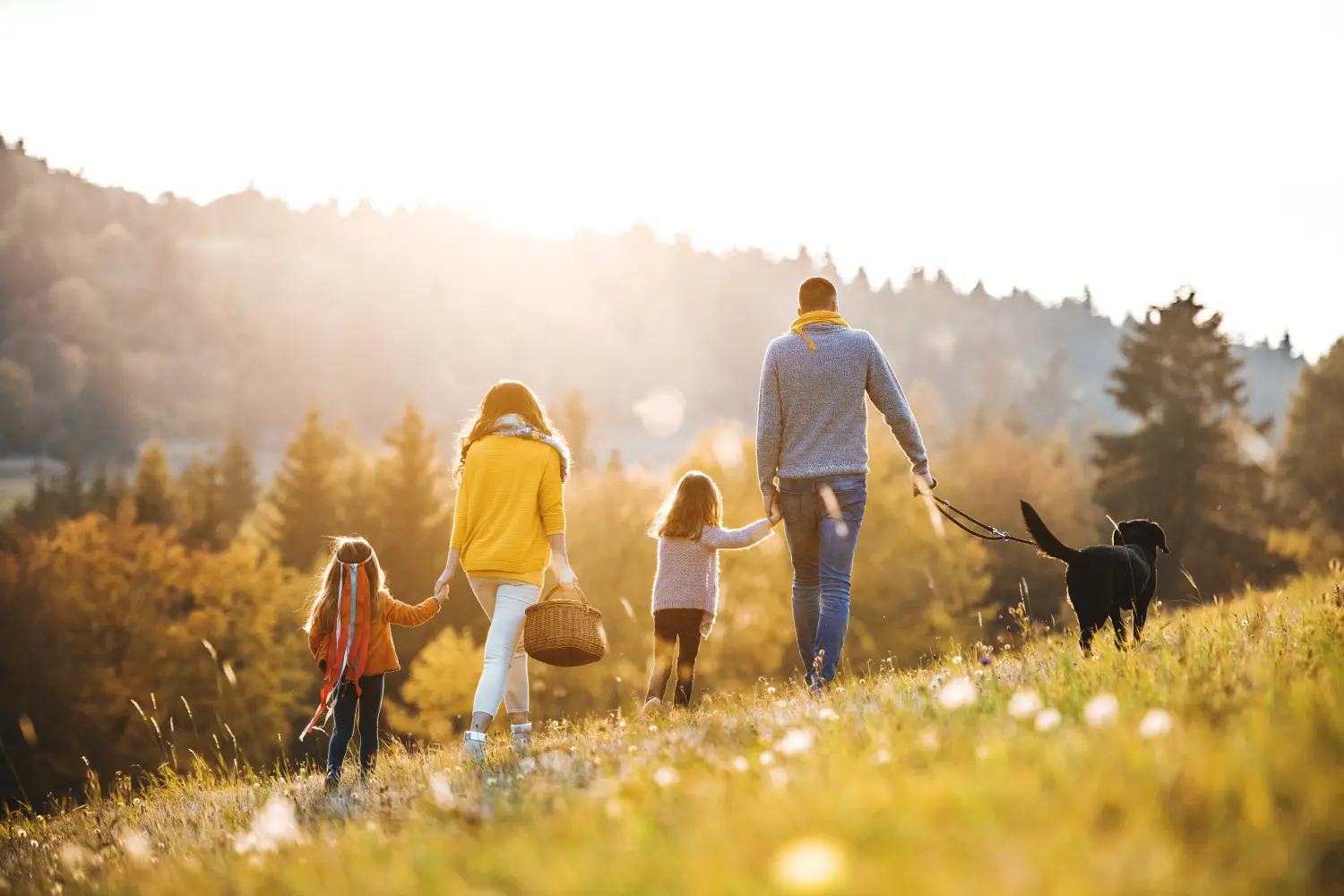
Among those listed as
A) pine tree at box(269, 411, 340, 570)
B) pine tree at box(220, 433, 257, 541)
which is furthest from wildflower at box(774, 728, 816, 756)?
pine tree at box(220, 433, 257, 541)

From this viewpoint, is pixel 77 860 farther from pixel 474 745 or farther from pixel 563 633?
pixel 563 633

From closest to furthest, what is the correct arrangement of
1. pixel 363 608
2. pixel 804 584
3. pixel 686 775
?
pixel 686 775, pixel 363 608, pixel 804 584

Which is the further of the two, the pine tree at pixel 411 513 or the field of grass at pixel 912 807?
the pine tree at pixel 411 513

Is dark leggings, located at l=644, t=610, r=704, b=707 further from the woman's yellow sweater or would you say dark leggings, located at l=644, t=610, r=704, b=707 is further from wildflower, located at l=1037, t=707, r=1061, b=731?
wildflower, located at l=1037, t=707, r=1061, b=731

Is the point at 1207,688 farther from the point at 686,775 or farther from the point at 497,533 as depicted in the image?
the point at 497,533

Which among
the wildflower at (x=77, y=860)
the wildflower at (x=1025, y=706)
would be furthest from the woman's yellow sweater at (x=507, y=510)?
the wildflower at (x=1025, y=706)

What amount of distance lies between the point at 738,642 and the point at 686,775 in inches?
1097

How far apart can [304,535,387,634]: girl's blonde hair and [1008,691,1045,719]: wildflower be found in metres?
4.01

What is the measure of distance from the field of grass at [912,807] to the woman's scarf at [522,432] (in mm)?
2396

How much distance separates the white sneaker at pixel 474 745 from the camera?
5.54 meters

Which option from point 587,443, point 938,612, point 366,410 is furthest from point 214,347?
point 938,612

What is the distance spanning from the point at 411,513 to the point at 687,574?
106 ft

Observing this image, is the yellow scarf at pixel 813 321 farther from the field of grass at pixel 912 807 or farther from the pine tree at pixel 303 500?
the pine tree at pixel 303 500

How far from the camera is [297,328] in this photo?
196m
